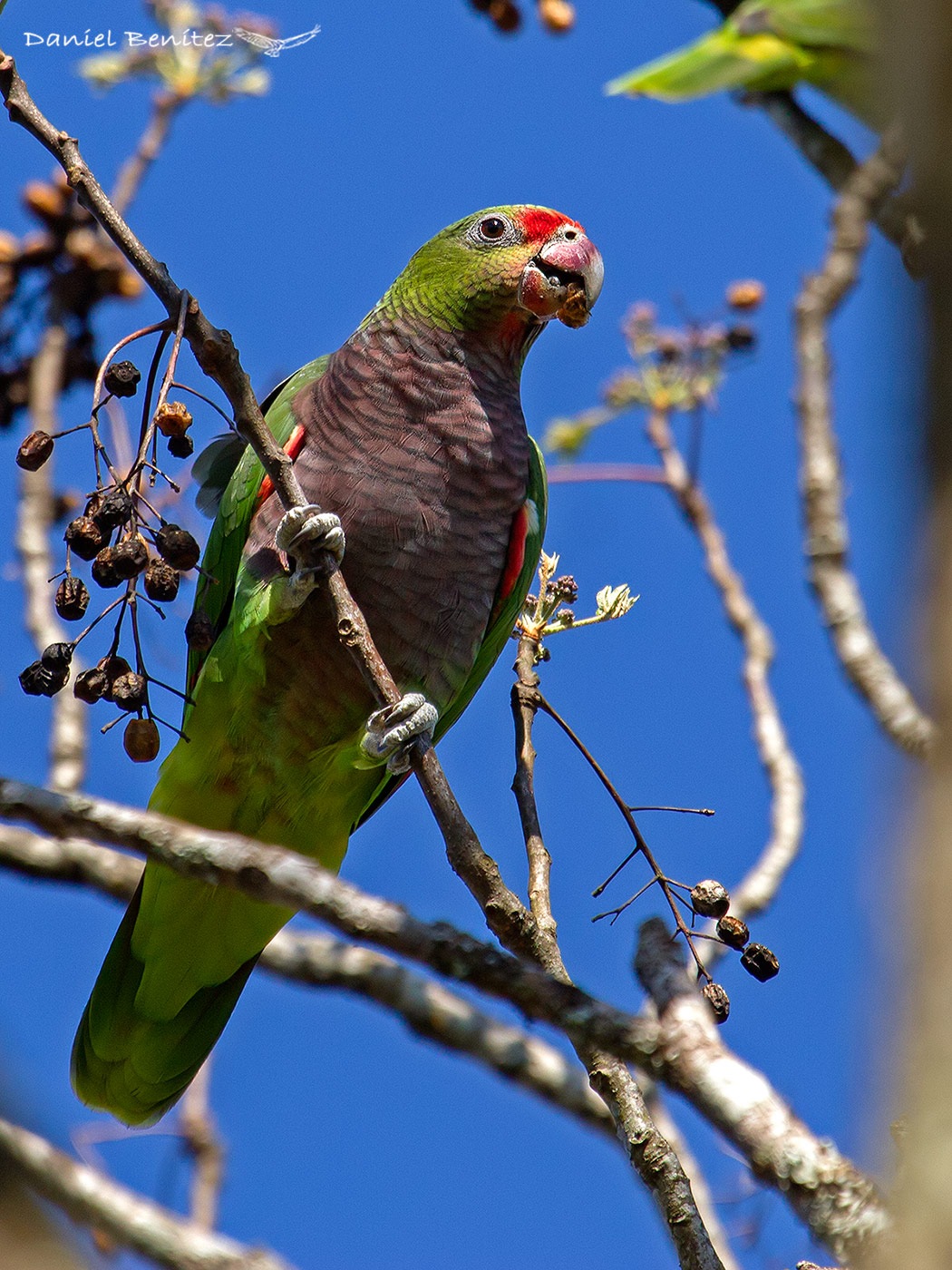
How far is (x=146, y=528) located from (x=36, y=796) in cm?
68

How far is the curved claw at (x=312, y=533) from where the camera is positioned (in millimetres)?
3268

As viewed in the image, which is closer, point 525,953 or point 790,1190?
point 790,1190

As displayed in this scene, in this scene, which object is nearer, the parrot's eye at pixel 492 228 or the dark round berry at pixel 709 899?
the dark round berry at pixel 709 899

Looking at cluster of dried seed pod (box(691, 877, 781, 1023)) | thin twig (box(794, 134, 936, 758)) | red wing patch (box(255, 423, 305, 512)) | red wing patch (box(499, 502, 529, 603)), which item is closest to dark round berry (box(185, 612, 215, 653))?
red wing patch (box(255, 423, 305, 512))

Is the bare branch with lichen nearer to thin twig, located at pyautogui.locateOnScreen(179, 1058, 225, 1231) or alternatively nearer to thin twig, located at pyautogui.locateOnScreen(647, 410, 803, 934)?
thin twig, located at pyautogui.locateOnScreen(647, 410, 803, 934)

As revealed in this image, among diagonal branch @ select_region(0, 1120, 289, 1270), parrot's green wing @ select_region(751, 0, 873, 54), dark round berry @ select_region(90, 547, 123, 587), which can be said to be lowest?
diagonal branch @ select_region(0, 1120, 289, 1270)

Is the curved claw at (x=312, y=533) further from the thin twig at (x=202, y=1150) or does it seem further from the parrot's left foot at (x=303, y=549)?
the thin twig at (x=202, y=1150)

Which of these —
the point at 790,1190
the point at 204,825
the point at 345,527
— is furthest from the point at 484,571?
the point at 790,1190

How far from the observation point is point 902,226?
2.48m

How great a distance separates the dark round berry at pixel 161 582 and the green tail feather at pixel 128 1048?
1.72 m

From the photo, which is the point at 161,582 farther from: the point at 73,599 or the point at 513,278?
the point at 513,278

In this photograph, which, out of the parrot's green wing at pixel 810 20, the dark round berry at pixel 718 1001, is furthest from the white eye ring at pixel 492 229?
the dark round berry at pixel 718 1001

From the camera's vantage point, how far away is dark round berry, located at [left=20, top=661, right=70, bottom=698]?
8.50 feet

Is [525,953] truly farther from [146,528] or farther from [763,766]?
[763,766]
